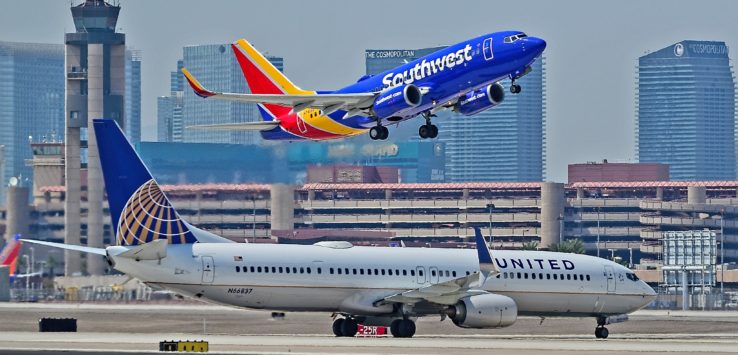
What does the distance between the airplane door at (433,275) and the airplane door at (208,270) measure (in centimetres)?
1048

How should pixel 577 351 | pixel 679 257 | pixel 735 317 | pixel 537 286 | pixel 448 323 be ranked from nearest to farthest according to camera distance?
pixel 577 351
pixel 537 286
pixel 448 323
pixel 735 317
pixel 679 257

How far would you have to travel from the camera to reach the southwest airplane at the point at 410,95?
78.2 m

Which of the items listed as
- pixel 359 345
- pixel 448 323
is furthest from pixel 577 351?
pixel 448 323

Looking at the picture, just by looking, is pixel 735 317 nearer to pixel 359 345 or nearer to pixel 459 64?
pixel 459 64

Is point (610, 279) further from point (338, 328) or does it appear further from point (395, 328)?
point (338, 328)

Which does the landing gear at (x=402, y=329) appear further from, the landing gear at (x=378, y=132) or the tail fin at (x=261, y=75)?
the tail fin at (x=261, y=75)

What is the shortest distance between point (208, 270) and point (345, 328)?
7.34 metres

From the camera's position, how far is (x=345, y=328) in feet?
265

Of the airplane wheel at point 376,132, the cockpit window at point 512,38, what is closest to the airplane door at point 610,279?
the airplane wheel at point 376,132

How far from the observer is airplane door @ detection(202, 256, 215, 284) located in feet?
252

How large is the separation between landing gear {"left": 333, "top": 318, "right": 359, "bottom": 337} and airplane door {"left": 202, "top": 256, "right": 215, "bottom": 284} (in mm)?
6881

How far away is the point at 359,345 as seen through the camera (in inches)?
2771

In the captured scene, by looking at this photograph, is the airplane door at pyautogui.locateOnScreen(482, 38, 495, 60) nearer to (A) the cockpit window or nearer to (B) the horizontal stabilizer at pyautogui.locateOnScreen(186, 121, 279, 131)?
(A) the cockpit window

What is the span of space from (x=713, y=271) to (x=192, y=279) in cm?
8513
